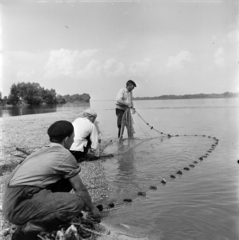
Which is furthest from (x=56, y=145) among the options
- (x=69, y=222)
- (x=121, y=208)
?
(x=121, y=208)

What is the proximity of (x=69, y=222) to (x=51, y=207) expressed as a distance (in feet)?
1.06

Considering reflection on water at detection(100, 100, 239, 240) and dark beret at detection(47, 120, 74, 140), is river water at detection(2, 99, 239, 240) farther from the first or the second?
dark beret at detection(47, 120, 74, 140)

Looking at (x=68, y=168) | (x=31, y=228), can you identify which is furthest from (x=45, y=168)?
(x=31, y=228)

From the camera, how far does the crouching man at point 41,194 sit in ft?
8.98

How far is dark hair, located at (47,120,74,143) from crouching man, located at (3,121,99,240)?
0.34 ft

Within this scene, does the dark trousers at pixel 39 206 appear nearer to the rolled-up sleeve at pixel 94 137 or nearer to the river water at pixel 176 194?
the river water at pixel 176 194

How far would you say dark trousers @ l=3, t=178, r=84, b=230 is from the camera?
2.74 m

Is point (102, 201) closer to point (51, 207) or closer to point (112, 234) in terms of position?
point (112, 234)

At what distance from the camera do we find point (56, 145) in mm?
3029

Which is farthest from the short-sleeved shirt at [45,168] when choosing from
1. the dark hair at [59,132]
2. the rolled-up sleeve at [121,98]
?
the rolled-up sleeve at [121,98]

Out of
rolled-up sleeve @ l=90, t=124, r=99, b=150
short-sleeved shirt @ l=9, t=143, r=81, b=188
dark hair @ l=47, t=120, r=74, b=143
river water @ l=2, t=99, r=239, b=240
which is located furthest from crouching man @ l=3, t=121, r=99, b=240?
rolled-up sleeve @ l=90, t=124, r=99, b=150

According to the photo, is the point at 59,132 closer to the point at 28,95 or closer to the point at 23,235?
the point at 23,235

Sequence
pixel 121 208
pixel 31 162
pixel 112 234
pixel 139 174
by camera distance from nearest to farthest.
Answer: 1. pixel 31 162
2. pixel 112 234
3. pixel 121 208
4. pixel 139 174

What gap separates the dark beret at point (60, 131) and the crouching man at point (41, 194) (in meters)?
0.12
